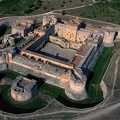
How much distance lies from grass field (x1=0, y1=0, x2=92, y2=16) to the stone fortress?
10.8 m

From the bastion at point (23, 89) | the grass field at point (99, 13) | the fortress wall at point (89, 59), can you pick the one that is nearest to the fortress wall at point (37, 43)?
the bastion at point (23, 89)

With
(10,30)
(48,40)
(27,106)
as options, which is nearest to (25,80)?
(27,106)

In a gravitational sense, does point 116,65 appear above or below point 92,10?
below

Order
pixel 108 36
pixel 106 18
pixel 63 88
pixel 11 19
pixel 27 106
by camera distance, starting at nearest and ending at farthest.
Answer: pixel 27 106 → pixel 63 88 → pixel 108 36 → pixel 11 19 → pixel 106 18

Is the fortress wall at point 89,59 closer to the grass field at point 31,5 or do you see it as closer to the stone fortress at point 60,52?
the stone fortress at point 60,52

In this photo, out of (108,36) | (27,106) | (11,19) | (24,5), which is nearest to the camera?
(27,106)

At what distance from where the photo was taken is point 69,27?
64500 millimetres

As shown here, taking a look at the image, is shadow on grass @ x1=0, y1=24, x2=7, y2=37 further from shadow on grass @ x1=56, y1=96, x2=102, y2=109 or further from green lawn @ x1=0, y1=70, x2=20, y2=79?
shadow on grass @ x1=56, y1=96, x2=102, y2=109

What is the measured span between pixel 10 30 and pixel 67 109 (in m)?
31.7

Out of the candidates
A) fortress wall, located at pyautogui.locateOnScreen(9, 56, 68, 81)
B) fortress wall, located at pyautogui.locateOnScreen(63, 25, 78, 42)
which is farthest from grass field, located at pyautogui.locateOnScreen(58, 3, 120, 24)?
fortress wall, located at pyautogui.locateOnScreen(9, 56, 68, 81)

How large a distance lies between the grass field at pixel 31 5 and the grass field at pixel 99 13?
459cm

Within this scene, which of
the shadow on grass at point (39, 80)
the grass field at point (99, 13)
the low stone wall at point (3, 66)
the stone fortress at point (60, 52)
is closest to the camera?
the stone fortress at point (60, 52)

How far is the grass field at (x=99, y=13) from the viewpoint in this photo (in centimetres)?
7636

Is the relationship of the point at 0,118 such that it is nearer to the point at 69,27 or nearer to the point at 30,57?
the point at 30,57
